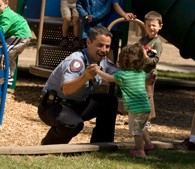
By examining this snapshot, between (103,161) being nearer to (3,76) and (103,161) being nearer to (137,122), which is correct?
(137,122)

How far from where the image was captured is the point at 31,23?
40.3 feet

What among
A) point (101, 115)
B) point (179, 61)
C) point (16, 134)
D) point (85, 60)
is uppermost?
point (85, 60)

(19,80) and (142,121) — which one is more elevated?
(142,121)

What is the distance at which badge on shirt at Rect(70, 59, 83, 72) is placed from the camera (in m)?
7.18

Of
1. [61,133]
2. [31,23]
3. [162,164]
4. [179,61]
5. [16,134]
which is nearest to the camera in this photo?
[162,164]

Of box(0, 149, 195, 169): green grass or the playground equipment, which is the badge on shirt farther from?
the playground equipment

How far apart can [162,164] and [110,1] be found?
4.36 m

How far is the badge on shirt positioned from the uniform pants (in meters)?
0.43

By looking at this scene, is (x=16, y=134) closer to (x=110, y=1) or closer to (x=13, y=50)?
(x=13, y=50)

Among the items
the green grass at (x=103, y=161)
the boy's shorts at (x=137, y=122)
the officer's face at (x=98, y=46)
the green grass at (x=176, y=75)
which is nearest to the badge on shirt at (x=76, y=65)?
the officer's face at (x=98, y=46)

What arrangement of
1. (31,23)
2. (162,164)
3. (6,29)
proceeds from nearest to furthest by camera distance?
1. (162,164)
2. (6,29)
3. (31,23)

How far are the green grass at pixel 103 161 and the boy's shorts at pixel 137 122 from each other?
219 millimetres

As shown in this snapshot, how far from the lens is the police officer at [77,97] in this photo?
7219mm

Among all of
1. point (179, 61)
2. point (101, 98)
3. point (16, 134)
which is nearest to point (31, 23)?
point (16, 134)
